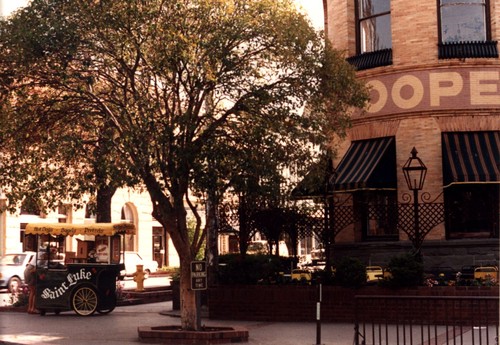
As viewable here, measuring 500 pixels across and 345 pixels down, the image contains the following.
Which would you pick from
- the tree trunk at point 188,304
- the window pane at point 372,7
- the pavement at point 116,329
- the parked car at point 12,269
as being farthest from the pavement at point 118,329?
the parked car at point 12,269

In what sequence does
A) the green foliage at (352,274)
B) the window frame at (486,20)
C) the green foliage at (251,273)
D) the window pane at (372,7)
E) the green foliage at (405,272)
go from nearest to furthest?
1. the green foliage at (405,272)
2. the green foliage at (352,274)
3. the green foliage at (251,273)
4. the window frame at (486,20)
5. the window pane at (372,7)

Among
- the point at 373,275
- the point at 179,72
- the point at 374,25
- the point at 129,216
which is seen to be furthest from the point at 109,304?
the point at 129,216

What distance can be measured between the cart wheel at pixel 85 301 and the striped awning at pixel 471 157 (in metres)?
9.51

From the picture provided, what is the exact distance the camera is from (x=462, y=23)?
22.0 meters

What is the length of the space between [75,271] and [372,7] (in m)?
11.0

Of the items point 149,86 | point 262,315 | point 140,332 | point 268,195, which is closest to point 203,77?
point 149,86

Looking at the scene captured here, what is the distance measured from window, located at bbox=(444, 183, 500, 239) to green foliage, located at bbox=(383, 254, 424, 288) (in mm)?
3007

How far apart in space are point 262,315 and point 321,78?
5.95 meters

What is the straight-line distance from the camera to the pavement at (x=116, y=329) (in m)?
15.8

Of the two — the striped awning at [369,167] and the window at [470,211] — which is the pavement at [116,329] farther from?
the window at [470,211]

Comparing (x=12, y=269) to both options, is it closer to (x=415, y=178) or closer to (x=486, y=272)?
(x=415, y=178)

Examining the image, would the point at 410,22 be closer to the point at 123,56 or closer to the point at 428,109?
the point at 428,109

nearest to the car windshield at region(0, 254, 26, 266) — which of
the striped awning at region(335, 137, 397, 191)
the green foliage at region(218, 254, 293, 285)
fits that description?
the green foliage at region(218, 254, 293, 285)

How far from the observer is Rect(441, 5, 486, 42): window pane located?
862 inches
